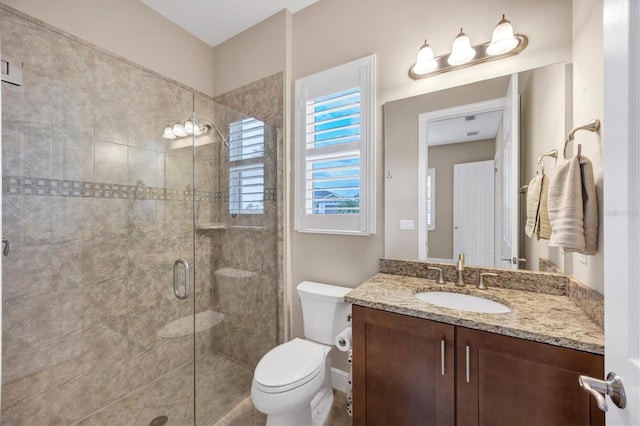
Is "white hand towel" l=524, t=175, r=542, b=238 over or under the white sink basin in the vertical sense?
over

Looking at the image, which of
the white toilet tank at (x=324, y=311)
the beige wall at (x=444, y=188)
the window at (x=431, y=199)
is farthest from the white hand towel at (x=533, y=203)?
the white toilet tank at (x=324, y=311)

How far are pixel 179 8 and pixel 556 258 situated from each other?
9.67 feet

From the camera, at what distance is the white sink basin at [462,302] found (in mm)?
1314

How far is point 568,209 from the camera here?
1.02 metres

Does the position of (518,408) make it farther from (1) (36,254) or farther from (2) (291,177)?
(1) (36,254)

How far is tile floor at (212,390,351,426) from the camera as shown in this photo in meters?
1.65

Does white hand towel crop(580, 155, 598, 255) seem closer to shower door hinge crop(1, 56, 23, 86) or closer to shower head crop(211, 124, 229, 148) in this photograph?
shower head crop(211, 124, 229, 148)

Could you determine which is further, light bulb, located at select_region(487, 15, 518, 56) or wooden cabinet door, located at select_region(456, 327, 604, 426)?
light bulb, located at select_region(487, 15, 518, 56)

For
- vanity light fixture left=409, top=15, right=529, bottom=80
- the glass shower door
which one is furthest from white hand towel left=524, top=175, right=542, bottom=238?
the glass shower door

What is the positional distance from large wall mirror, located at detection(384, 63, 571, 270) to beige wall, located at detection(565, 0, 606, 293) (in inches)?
3.2

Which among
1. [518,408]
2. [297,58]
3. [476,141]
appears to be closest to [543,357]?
[518,408]

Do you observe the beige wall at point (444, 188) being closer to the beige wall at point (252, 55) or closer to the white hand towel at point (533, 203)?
the white hand towel at point (533, 203)

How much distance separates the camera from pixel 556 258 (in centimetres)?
133

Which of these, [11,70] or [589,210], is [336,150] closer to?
[589,210]
